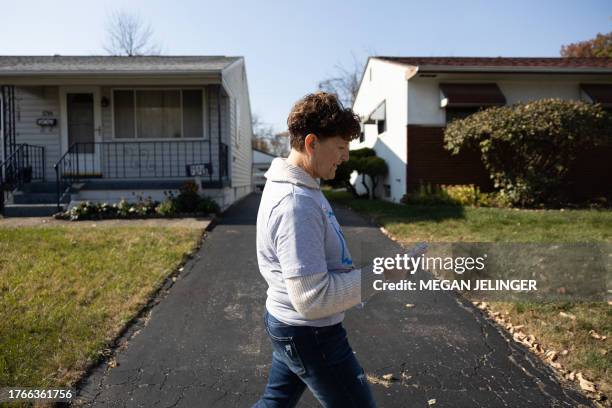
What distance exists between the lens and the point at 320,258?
157cm

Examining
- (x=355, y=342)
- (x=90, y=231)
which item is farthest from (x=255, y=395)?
(x=90, y=231)

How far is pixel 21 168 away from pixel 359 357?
11.6 m

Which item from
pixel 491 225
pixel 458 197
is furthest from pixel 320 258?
pixel 458 197

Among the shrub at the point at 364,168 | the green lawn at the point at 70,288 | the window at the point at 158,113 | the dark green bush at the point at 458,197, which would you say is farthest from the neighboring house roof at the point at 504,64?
the green lawn at the point at 70,288

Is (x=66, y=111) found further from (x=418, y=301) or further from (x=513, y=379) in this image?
(x=513, y=379)

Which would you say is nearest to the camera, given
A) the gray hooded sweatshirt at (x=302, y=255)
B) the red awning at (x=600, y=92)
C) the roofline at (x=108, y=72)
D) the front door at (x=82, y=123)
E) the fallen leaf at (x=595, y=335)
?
the gray hooded sweatshirt at (x=302, y=255)

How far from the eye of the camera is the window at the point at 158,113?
1262 cm

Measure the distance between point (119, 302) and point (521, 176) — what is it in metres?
9.99

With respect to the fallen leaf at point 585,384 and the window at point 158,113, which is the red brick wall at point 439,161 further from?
the fallen leaf at point 585,384

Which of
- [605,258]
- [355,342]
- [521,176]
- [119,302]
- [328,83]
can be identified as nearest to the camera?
[355,342]

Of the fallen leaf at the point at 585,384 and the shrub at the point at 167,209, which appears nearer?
the fallen leaf at the point at 585,384

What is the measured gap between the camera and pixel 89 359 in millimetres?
3355

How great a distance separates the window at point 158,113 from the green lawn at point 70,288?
16.5 feet

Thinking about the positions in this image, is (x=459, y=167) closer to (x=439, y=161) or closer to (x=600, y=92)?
(x=439, y=161)
